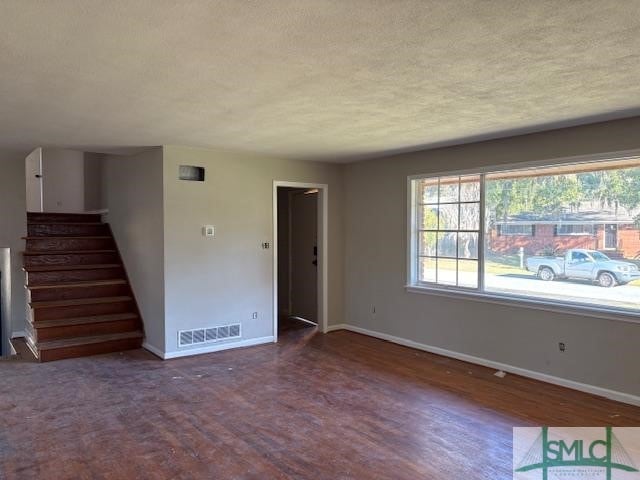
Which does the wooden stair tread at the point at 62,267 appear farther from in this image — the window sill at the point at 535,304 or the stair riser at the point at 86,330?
the window sill at the point at 535,304

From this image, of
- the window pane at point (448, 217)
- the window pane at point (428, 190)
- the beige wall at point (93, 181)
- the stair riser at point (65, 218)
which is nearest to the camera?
the window pane at point (448, 217)

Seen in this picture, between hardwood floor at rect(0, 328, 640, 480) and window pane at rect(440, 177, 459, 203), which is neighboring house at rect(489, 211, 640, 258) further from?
hardwood floor at rect(0, 328, 640, 480)

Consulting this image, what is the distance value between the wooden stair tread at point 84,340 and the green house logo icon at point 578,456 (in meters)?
4.33

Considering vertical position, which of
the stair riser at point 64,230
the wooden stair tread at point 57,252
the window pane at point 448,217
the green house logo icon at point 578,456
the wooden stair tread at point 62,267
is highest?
the window pane at point 448,217

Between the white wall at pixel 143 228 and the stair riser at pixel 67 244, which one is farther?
the stair riser at pixel 67 244

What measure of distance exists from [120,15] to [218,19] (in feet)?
1.29

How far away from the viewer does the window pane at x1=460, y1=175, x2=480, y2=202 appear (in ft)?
15.8

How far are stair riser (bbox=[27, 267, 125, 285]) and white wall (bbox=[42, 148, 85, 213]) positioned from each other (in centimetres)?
296

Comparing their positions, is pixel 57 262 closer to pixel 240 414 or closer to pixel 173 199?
pixel 173 199

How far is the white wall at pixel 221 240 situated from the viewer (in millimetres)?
4977

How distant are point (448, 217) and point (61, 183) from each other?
7155mm

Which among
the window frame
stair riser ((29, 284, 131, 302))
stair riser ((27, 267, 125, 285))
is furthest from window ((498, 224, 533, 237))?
stair riser ((27, 267, 125, 285))

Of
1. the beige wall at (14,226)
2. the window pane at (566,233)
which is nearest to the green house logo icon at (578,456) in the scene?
the window pane at (566,233)

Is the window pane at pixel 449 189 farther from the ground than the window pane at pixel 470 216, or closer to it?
farther from the ground
